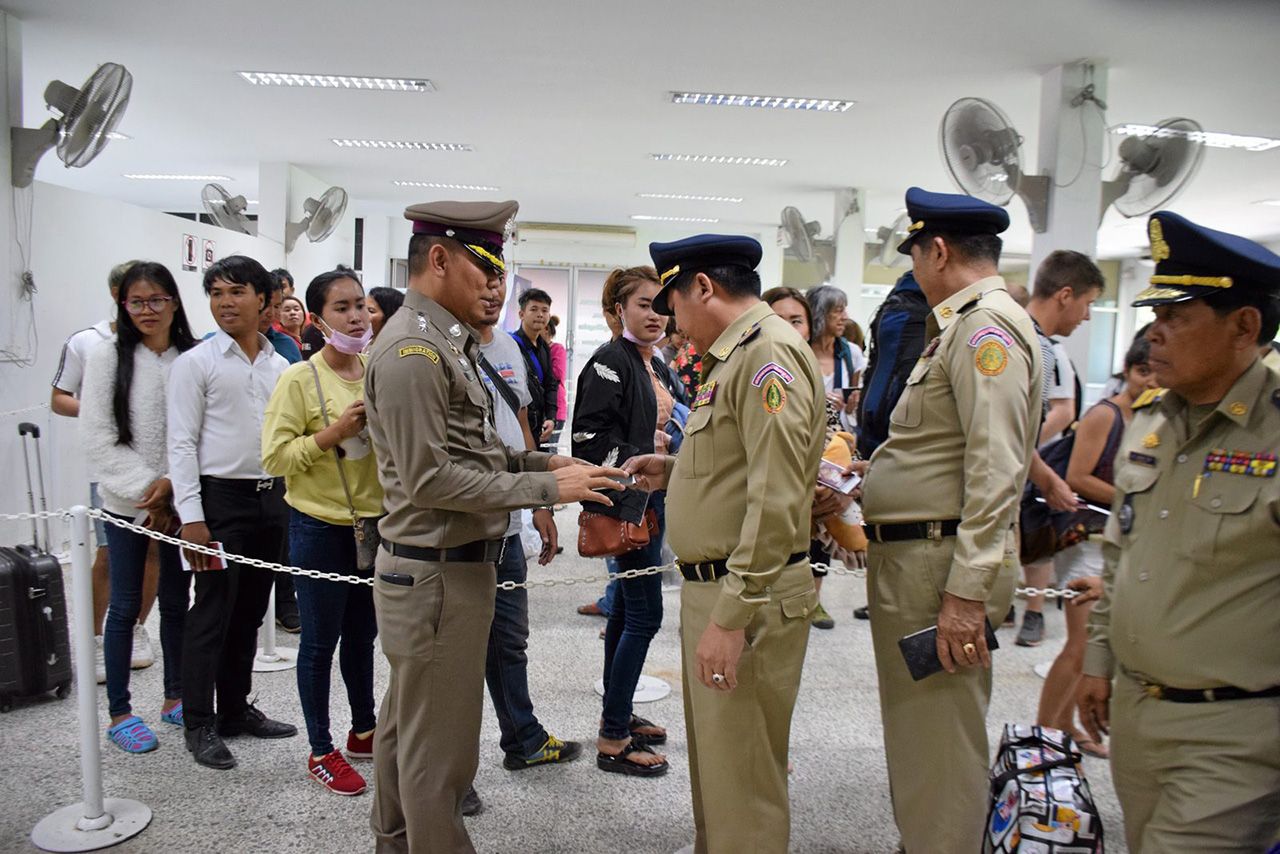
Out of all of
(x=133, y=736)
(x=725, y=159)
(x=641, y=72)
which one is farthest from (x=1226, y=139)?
(x=133, y=736)

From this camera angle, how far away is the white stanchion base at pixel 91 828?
238 centimetres

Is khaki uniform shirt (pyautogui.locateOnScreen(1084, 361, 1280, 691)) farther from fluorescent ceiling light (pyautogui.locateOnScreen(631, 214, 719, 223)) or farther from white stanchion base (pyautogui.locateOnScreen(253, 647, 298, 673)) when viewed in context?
fluorescent ceiling light (pyautogui.locateOnScreen(631, 214, 719, 223))

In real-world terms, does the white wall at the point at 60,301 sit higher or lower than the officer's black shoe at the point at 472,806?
higher

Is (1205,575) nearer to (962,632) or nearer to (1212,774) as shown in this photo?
(1212,774)

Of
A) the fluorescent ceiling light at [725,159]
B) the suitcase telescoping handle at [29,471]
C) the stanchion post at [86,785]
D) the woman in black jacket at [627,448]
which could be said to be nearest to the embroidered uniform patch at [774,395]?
the woman in black jacket at [627,448]

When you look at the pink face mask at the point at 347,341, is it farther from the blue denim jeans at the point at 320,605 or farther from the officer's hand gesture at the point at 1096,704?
the officer's hand gesture at the point at 1096,704

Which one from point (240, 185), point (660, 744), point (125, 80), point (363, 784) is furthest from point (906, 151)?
point (240, 185)

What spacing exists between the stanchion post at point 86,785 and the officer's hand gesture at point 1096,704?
2.41 m

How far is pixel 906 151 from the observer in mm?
9312

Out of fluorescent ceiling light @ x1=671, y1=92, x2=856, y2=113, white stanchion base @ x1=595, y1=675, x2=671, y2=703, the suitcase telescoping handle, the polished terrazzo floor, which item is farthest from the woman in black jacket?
fluorescent ceiling light @ x1=671, y1=92, x2=856, y2=113

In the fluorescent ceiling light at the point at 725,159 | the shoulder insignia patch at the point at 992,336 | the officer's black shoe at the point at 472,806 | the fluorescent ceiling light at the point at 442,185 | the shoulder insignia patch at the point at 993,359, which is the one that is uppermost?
the fluorescent ceiling light at the point at 442,185

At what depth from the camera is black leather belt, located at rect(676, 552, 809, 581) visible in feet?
6.22

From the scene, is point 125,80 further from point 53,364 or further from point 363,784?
point 363,784

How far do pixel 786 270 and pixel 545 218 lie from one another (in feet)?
16.8
